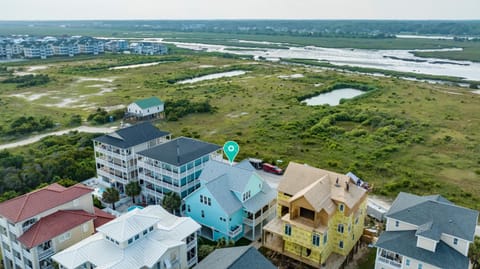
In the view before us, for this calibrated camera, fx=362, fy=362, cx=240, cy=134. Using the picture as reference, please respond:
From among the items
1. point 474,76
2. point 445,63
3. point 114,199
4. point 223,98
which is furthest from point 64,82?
point 445,63

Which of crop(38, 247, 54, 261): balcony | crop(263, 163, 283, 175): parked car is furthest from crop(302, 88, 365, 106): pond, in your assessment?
crop(38, 247, 54, 261): balcony

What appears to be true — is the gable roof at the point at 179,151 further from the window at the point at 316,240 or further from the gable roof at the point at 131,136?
the window at the point at 316,240

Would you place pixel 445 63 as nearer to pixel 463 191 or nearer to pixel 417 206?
pixel 463 191

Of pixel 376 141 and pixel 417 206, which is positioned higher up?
pixel 417 206

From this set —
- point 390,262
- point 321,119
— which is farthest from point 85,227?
point 321,119

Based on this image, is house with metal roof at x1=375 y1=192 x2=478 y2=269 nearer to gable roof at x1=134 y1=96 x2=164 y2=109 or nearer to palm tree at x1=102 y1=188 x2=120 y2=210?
palm tree at x1=102 y1=188 x2=120 y2=210

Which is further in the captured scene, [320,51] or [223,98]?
[320,51]
